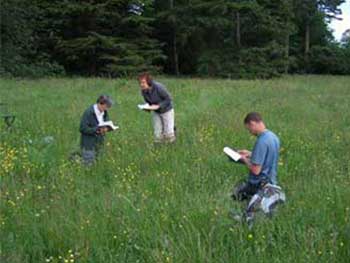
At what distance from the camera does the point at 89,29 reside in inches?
1473

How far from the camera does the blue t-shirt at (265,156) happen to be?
584 cm

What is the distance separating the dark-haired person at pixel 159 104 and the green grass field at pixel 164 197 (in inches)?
9.5

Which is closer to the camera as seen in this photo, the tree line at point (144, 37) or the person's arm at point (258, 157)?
the person's arm at point (258, 157)

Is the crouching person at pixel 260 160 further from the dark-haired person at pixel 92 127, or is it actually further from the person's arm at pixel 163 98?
the person's arm at pixel 163 98

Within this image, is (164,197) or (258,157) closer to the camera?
(258,157)

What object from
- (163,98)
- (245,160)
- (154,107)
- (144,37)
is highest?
(144,37)

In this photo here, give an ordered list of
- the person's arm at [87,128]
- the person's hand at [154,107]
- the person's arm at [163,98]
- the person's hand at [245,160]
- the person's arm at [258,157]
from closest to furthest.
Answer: the person's arm at [258,157] < the person's hand at [245,160] < the person's arm at [87,128] < the person's hand at [154,107] < the person's arm at [163,98]

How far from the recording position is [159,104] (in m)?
9.89

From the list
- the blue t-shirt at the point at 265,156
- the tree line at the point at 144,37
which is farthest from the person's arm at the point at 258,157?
the tree line at the point at 144,37

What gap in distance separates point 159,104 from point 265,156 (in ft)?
14.0

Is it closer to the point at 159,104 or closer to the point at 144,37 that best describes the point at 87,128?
the point at 159,104

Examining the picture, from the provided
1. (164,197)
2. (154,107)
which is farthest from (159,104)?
(164,197)

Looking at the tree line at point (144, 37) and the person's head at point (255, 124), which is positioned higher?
the tree line at point (144, 37)

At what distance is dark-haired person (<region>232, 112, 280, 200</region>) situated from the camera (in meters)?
5.84
